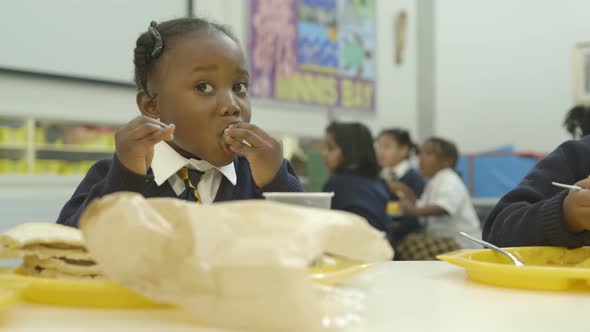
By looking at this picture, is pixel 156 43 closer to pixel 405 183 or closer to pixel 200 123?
pixel 200 123

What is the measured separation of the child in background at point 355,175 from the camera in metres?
3.24

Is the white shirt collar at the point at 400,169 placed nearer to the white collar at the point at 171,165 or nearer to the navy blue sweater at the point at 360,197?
the navy blue sweater at the point at 360,197

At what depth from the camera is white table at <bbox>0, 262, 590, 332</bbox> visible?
530 mm

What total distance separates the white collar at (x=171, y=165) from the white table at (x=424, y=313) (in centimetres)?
56

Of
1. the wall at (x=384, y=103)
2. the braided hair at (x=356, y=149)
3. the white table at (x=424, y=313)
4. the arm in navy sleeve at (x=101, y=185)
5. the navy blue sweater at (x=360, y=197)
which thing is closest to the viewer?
the white table at (x=424, y=313)

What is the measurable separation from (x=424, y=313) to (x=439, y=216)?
11.6 ft

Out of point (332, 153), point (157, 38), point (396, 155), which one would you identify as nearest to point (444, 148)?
point (396, 155)

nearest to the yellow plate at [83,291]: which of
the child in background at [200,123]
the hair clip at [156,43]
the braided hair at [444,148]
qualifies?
the child in background at [200,123]

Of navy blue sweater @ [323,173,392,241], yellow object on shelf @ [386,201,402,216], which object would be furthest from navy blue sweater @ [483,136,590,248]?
yellow object on shelf @ [386,201,402,216]

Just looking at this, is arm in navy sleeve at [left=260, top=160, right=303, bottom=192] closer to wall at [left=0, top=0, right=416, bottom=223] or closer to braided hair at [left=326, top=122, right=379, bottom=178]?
Answer: wall at [left=0, top=0, right=416, bottom=223]

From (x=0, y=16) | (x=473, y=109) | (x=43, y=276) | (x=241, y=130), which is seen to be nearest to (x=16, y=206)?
(x=0, y=16)

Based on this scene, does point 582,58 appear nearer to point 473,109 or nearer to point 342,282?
point 473,109

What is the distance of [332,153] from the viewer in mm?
3508

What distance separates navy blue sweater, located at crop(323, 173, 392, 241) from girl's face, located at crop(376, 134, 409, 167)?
4.39 feet
